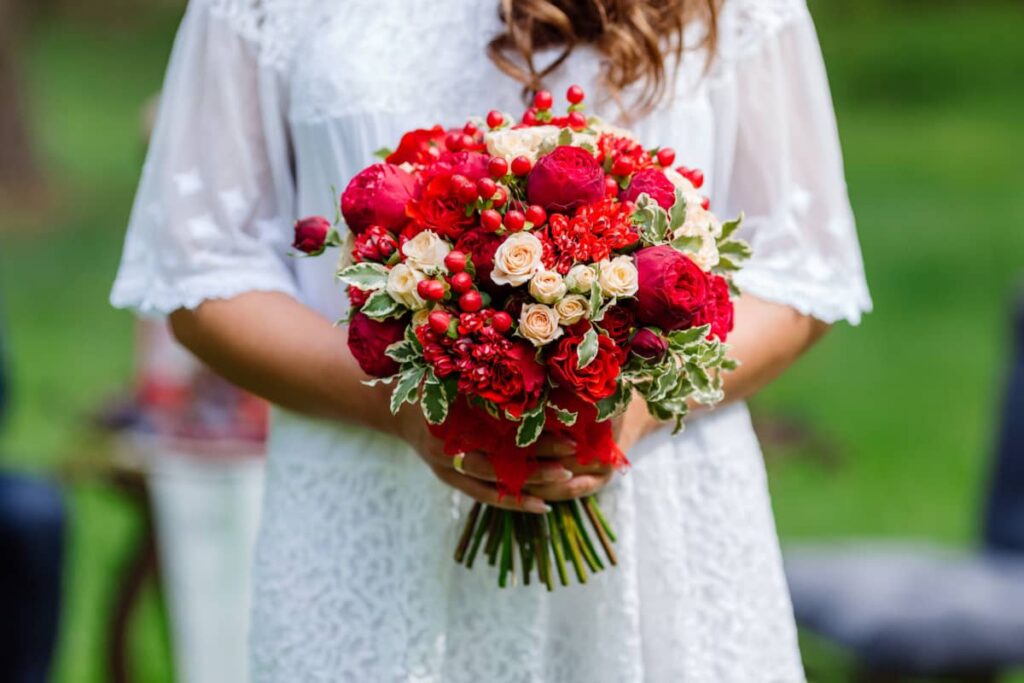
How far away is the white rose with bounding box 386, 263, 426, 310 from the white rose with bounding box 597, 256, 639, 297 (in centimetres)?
21

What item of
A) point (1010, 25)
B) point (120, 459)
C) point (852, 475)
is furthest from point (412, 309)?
point (1010, 25)

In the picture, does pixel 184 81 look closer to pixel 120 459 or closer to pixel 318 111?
pixel 318 111

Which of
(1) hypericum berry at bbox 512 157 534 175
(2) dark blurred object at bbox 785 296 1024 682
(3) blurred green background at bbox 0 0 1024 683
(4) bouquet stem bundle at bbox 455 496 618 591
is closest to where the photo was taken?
(1) hypericum berry at bbox 512 157 534 175

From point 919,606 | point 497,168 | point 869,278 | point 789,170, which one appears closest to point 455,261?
point 497,168

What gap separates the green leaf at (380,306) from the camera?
1.88 meters

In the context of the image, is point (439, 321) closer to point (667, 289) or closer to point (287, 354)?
point (667, 289)

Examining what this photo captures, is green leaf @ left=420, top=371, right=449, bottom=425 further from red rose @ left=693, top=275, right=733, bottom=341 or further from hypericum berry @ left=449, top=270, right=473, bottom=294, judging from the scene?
red rose @ left=693, top=275, right=733, bottom=341

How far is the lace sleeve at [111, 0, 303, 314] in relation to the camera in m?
2.22

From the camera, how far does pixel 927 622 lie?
14.6ft

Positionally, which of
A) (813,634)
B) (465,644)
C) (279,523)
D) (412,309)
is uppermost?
(412,309)

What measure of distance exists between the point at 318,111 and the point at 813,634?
2.90 meters

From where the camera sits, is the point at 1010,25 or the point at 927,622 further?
the point at 1010,25

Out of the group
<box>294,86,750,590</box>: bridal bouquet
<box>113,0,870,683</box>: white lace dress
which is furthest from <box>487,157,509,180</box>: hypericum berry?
<box>113,0,870,683</box>: white lace dress

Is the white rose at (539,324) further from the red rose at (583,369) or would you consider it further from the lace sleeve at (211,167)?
the lace sleeve at (211,167)
